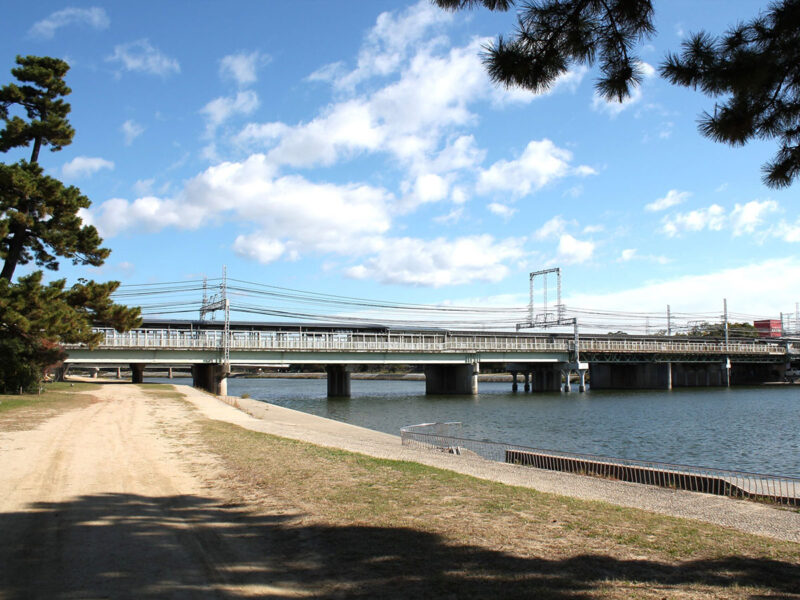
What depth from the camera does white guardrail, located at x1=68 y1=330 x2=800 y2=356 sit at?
64.8 metres

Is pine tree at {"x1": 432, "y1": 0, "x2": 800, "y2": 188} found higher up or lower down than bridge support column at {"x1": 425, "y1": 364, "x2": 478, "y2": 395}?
higher up

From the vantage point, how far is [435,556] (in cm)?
746

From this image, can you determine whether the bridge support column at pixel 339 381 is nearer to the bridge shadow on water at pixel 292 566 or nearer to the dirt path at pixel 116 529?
the dirt path at pixel 116 529

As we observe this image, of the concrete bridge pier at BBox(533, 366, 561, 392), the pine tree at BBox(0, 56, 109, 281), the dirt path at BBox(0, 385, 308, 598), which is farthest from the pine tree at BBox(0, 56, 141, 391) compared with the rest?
the concrete bridge pier at BBox(533, 366, 561, 392)

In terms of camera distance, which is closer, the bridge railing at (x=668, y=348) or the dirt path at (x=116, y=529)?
the dirt path at (x=116, y=529)

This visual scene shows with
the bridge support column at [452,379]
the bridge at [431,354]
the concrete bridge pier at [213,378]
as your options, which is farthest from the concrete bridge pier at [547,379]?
the concrete bridge pier at [213,378]

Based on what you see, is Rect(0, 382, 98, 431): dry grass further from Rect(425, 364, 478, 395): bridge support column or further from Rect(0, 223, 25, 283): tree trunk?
Rect(425, 364, 478, 395): bridge support column

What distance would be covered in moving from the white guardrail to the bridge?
13 centimetres

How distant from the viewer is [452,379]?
94000mm

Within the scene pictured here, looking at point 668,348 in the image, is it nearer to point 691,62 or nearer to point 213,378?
point 213,378

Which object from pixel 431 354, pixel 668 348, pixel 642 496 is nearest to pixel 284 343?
pixel 431 354

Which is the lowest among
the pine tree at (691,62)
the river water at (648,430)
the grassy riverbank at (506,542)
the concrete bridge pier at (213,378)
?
the river water at (648,430)

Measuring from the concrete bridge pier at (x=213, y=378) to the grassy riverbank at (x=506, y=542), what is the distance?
55.0 metres

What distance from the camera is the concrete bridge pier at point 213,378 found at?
65438 mm
